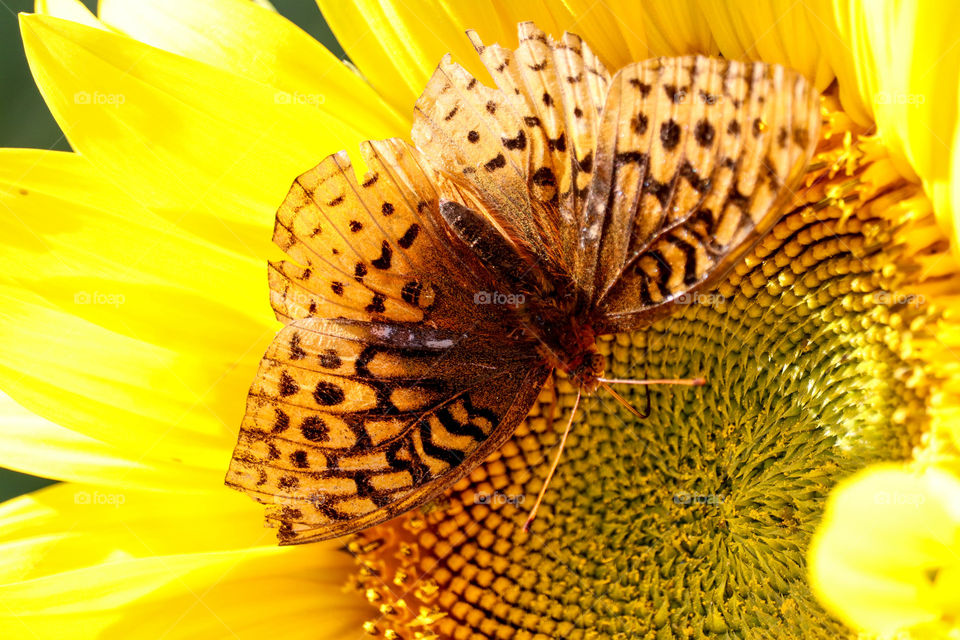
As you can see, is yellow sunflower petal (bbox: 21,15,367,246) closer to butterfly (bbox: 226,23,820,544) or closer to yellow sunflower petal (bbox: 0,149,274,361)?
yellow sunflower petal (bbox: 0,149,274,361)

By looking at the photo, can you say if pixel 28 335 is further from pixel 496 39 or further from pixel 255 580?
pixel 496 39

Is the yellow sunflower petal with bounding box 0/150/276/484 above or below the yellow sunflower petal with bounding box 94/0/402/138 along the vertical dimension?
below

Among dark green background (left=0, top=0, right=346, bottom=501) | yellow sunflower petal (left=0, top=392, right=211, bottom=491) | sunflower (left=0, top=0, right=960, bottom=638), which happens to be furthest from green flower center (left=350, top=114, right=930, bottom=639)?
dark green background (left=0, top=0, right=346, bottom=501)

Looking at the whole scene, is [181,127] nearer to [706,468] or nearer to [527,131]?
[527,131]

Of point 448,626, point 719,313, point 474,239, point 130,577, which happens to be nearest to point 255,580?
point 130,577

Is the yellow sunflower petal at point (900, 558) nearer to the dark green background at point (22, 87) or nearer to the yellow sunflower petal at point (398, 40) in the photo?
the yellow sunflower petal at point (398, 40)

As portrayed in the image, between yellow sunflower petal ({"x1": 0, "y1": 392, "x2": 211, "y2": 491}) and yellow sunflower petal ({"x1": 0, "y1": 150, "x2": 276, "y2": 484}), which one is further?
yellow sunflower petal ({"x1": 0, "y1": 392, "x2": 211, "y2": 491})

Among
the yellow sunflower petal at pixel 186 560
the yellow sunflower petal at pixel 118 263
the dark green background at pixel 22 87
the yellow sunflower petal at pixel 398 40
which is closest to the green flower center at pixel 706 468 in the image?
the yellow sunflower petal at pixel 186 560

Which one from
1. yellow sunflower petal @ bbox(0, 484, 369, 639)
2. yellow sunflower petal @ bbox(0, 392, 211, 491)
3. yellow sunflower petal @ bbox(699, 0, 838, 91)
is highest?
yellow sunflower petal @ bbox(699, 0, 838, 91)
